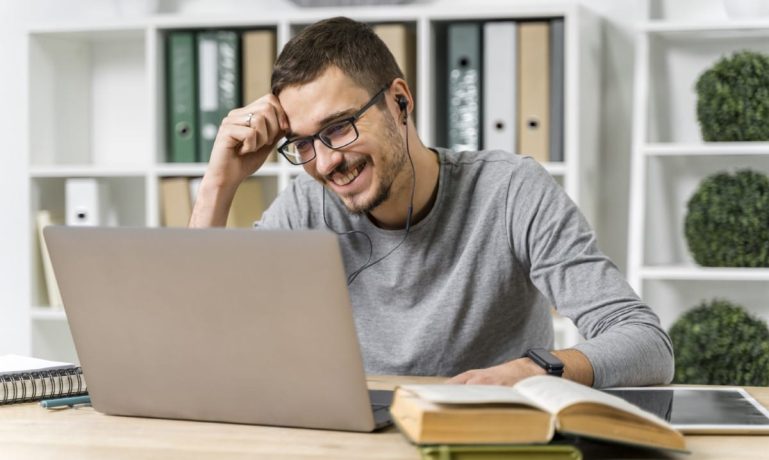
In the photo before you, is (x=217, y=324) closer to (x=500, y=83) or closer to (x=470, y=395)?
(x=470, y=395)

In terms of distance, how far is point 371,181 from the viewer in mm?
1638

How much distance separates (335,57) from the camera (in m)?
1.60

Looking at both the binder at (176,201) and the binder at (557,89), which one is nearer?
the binder at (557,89)

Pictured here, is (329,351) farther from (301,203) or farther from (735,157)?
(735,157)

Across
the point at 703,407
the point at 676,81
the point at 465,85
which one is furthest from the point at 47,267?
the point at 703,407

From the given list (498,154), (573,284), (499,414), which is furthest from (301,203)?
(499,414)

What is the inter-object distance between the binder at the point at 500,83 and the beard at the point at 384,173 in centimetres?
101

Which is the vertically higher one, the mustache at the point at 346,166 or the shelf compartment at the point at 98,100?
the shelf compartment at the point at 98,100

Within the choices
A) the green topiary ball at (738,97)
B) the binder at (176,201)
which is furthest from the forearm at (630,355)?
the binder at (176,201)

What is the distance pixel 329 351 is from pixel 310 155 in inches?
25.9

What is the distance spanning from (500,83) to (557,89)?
0.15m

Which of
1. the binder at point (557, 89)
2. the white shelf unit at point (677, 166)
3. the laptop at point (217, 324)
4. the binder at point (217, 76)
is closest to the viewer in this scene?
the laptop at point (217, 324)

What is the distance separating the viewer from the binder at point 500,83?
2637mm

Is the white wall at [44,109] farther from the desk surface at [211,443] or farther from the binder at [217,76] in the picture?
the desk surface at [211,443]
